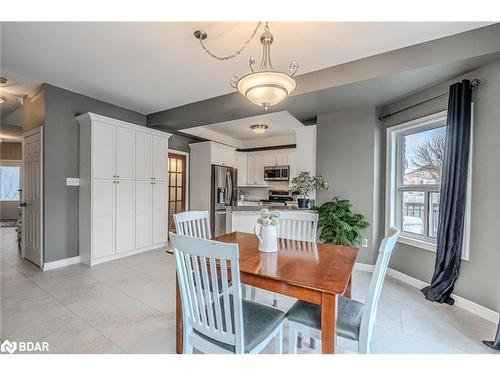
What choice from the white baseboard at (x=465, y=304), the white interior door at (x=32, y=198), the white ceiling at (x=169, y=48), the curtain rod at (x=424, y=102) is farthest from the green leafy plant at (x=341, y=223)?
the white interior door at (x=32, y=198)

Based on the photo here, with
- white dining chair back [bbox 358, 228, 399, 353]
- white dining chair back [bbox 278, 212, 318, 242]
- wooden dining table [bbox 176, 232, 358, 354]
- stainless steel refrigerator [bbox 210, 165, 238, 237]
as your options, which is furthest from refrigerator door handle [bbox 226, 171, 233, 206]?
white dining chair back [bbox 358, 228, 399, 353]

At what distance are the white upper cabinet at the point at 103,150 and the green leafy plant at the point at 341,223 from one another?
324cm

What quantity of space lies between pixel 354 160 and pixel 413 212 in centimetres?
103

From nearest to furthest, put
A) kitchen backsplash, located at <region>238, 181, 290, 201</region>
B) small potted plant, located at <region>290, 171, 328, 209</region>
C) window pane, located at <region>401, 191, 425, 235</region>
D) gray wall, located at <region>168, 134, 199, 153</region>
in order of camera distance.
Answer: window pane, located at <region>401, 191, 425, 235</region> < small potted plant, located at <region>290, 171, 328, 209</region> < gray wall, located at <region>168, 134, 199, 153</region> < kitchen backsplash, located at <region>238, 181, 290, 201</region>

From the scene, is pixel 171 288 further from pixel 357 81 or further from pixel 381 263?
pixel 357 81

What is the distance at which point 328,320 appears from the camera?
3.82 feet

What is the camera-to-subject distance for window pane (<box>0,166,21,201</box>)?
746 cm

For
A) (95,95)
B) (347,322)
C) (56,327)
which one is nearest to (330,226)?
(347,322)

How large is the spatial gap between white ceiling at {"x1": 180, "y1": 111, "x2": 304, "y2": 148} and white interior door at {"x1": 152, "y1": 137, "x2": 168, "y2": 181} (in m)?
0.74

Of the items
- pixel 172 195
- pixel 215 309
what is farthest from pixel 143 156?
pixel 215 309

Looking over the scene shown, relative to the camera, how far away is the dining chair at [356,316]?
3.91 ft

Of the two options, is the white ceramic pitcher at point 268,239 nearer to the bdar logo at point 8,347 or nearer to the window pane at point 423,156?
the bdar logo at point 8,347

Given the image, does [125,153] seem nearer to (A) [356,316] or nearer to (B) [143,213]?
(B) [143,213]

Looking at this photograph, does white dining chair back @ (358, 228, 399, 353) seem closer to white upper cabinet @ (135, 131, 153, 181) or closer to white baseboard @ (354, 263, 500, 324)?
white baseboard @ (354, 263, 500, 324)
